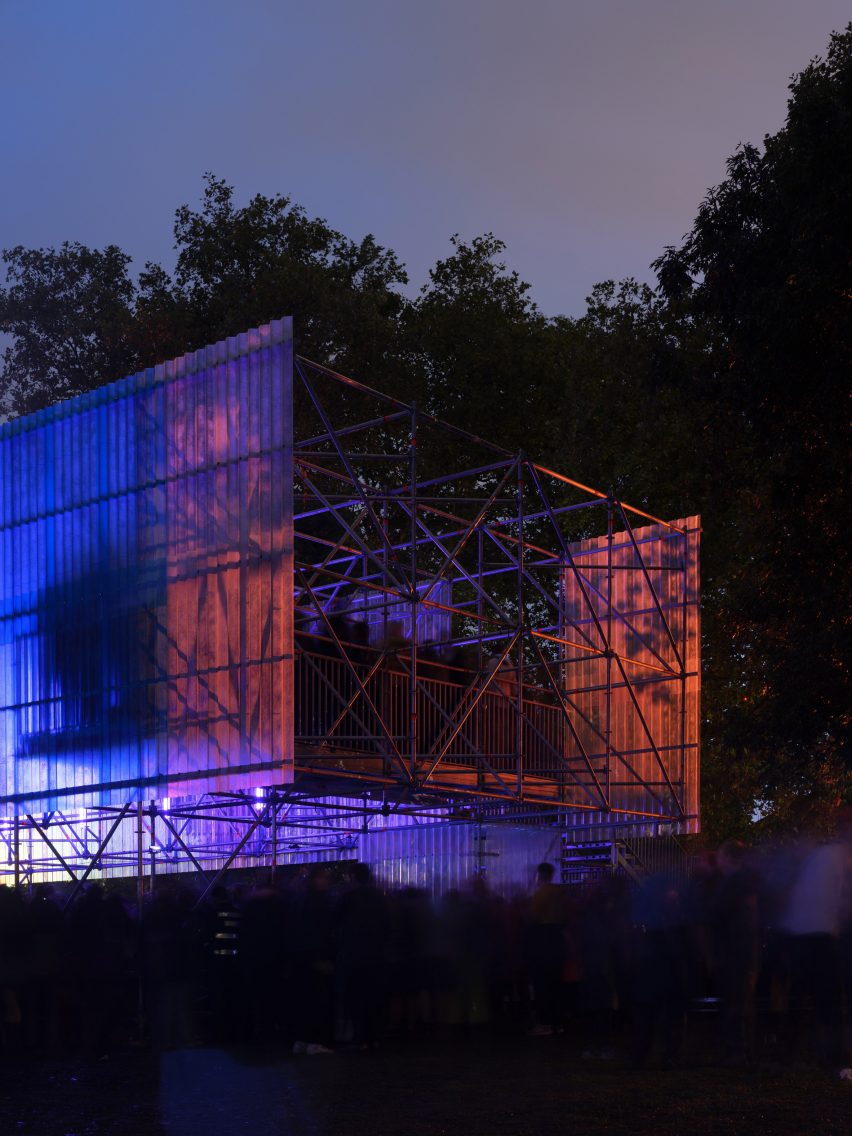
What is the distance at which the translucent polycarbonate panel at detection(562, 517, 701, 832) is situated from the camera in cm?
2275

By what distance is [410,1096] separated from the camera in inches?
440

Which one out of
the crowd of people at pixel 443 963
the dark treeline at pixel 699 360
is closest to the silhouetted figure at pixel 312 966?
the crowd of people at pixel 443 963

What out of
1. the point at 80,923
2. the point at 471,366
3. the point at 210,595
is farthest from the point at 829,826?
the point at 80,923

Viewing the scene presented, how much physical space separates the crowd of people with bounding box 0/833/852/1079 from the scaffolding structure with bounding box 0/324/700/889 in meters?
1.98

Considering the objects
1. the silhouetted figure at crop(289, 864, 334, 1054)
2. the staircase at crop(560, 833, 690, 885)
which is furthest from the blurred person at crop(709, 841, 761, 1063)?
the staircase at crop(560, 833, 690, 885)

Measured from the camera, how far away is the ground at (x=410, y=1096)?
970cm

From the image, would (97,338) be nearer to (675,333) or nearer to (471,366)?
(471,366)

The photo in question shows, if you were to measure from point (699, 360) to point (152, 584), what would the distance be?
1163 cm

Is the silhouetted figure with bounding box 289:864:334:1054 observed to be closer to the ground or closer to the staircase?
the ground

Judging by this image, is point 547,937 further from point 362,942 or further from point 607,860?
point 607,860

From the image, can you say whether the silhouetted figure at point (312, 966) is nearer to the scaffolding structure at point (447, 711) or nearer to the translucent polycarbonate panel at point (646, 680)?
the scaffolding structure at point (447, 711)

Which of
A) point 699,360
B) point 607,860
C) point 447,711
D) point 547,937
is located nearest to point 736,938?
point 547,937

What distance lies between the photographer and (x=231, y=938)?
16.1 meters

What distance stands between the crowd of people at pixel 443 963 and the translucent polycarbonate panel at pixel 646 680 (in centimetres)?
530
